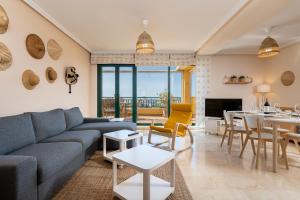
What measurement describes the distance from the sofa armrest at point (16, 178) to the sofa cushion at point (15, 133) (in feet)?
1.53

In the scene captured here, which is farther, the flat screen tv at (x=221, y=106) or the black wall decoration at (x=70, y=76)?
the flat screen tv at (x=221, y=106)

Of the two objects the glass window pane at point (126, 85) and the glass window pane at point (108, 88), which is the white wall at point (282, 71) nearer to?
the glass window pane at point (126, 85)

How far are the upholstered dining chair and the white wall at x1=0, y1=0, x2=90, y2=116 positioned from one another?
6.79 feet

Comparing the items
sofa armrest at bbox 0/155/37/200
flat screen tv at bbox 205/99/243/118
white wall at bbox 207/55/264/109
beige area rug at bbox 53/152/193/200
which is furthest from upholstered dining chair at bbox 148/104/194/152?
sofa armrest at bbox 0/155/37/200

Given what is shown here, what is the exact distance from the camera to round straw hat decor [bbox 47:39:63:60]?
9.83ft

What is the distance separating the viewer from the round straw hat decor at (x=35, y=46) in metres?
2.49

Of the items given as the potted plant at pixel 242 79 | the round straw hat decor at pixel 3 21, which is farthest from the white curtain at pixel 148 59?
the round straw hat decor at pixel 3 21

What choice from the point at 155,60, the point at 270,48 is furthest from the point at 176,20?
the point at 155,60

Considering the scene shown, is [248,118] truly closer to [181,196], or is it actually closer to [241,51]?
[181,196]

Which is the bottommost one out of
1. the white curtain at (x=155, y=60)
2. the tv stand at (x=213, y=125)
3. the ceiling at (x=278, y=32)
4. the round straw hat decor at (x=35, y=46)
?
the tv stand at (x=213, y=125)

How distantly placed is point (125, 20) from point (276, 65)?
436 centimetres

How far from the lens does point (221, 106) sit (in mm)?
4762

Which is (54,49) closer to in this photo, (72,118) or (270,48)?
(72,118)

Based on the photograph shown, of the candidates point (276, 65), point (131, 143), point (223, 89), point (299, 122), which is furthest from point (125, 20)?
point (276, 65)
